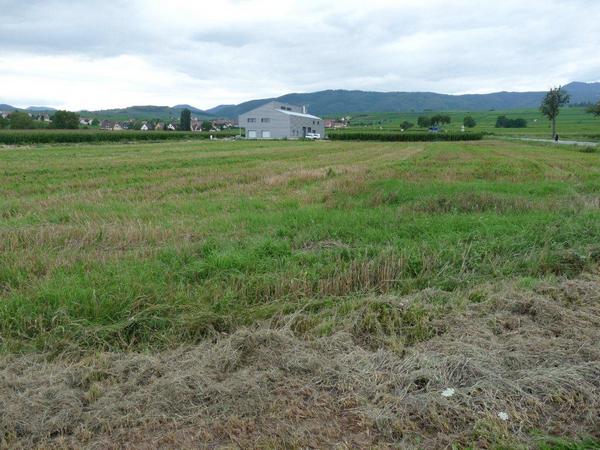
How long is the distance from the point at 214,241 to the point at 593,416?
619cm

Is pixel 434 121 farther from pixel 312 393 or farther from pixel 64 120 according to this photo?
pixel 312 393

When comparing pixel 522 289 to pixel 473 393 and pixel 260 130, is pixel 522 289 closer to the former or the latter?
pixel 473 393

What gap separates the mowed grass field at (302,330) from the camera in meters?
3.38

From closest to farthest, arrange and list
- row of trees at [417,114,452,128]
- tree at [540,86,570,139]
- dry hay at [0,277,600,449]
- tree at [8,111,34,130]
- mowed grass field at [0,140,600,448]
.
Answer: dry hay at [0,277,600,449]
mowed grass field at [0,140,600,448]
tree at [540,86,570,139]
tree at [8,111,34,130]
row of trees at [417,114,452,128]

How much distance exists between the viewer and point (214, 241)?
26.6ft

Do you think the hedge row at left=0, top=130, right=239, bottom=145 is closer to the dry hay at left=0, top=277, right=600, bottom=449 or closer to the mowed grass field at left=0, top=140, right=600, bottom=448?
the mowed grass field at left=0, top=140, right=600, bottom=448

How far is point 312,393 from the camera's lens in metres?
3.73

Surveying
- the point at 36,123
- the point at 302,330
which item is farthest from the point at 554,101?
the point at 36,123

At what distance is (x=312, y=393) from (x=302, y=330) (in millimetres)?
1296

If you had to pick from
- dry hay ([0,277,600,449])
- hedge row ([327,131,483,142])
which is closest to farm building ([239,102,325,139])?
hedge row ([327,131,483,142])

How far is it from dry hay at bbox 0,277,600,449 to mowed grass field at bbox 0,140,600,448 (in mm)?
16

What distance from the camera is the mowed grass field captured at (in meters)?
3.38

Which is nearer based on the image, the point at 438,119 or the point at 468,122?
the point at 468,122

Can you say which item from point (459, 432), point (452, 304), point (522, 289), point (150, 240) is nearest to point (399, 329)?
point (452, 304)
